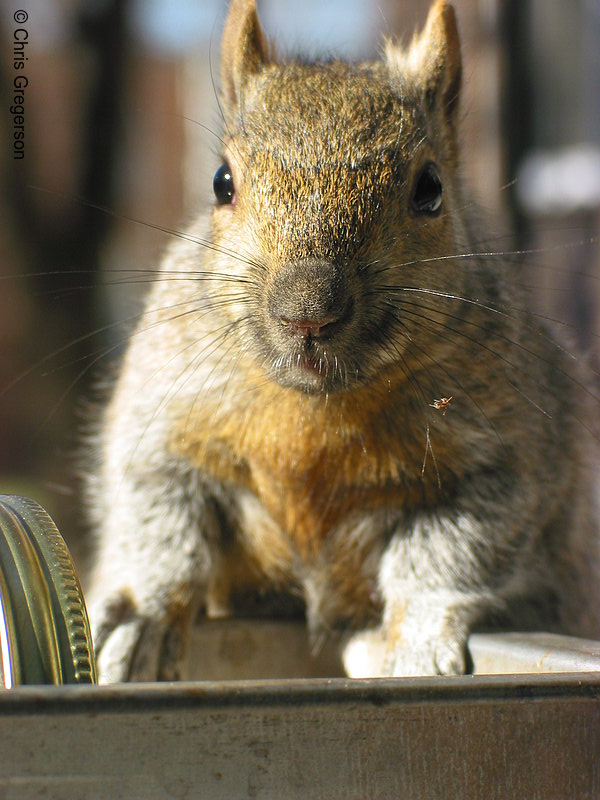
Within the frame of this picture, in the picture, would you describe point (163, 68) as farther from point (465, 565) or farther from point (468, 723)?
point (468, 723)

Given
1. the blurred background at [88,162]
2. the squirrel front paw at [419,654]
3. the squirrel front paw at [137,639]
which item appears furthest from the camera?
the blurred background at [88,162]

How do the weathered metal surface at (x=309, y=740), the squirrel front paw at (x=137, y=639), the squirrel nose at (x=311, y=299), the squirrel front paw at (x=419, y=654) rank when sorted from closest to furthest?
the weathered metal surface at (x=309, y=740)
the squirrel nose at (x=311, y=299)
the squirrel front paw at (x=419, y=654)
the squirrel front paw at (x=137, y=639)

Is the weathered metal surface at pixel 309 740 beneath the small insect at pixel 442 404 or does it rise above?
beneath

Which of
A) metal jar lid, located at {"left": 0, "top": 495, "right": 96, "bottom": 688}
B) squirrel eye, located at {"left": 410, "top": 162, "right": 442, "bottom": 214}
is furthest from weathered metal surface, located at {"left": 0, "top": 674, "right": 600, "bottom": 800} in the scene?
squirrel eye, located at {"left": 410, "top": 162, "right": 442, "bottom": 214}

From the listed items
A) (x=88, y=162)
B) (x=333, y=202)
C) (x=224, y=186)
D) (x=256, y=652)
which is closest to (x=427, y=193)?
(x=333, y=202)

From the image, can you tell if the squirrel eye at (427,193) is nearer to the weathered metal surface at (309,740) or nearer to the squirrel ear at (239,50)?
the squirrel ear at (239,50)

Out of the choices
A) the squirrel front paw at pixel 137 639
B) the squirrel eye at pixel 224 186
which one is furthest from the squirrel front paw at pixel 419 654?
the squirrel eye at pixel 224 186

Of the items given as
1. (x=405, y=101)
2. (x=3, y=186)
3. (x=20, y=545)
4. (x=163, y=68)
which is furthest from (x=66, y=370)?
(x=20, y=545)
